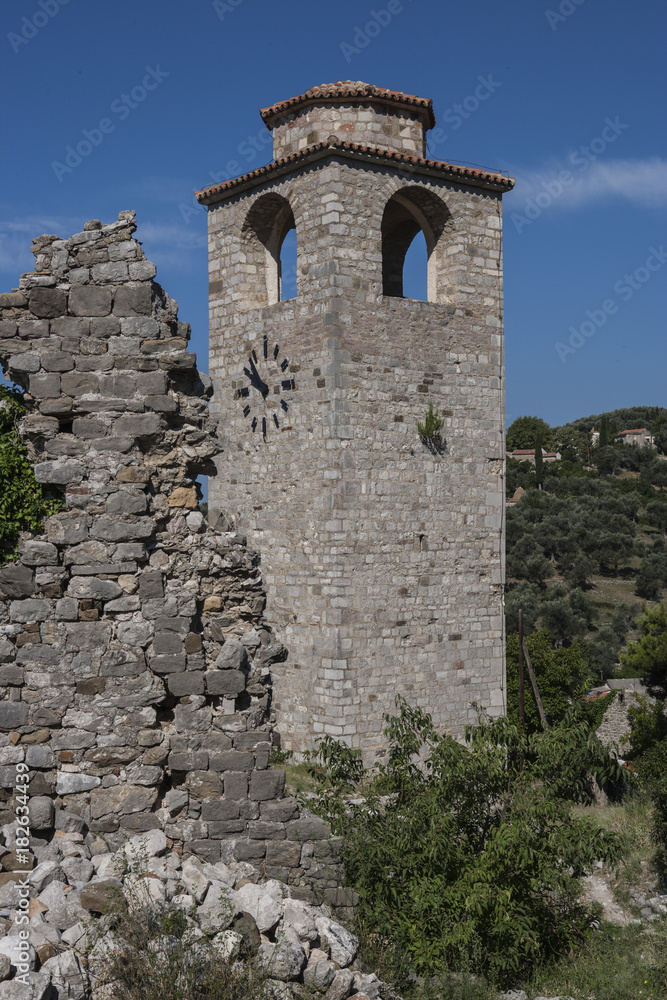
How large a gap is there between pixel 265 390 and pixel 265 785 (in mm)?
8325

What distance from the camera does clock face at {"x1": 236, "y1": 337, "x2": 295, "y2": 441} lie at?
41.0 ft

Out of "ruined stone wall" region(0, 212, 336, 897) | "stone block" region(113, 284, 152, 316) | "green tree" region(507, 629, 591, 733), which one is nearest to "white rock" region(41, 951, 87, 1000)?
"ruined stone wall" region(0, 212, 336, 897)

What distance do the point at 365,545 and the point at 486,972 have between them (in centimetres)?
661

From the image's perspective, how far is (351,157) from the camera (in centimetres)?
1187

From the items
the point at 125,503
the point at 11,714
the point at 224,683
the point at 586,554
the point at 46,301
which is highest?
the point at 46,301

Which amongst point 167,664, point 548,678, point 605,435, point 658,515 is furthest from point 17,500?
point 605,435

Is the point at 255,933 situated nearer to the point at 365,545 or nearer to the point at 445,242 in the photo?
the point at 365,545

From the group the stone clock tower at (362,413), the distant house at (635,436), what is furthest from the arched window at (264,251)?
the distant house at (635,436)

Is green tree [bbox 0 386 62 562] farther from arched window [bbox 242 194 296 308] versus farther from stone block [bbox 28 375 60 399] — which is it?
arched window [bbox 242 194 296 308]

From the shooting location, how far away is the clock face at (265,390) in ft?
41.0

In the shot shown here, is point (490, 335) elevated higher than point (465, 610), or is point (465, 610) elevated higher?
point (490, 335)

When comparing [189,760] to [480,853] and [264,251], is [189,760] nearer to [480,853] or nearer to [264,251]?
[480,853]

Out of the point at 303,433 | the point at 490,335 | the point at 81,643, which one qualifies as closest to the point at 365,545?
the point at 303,433

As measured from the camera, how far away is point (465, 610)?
41.6ft
